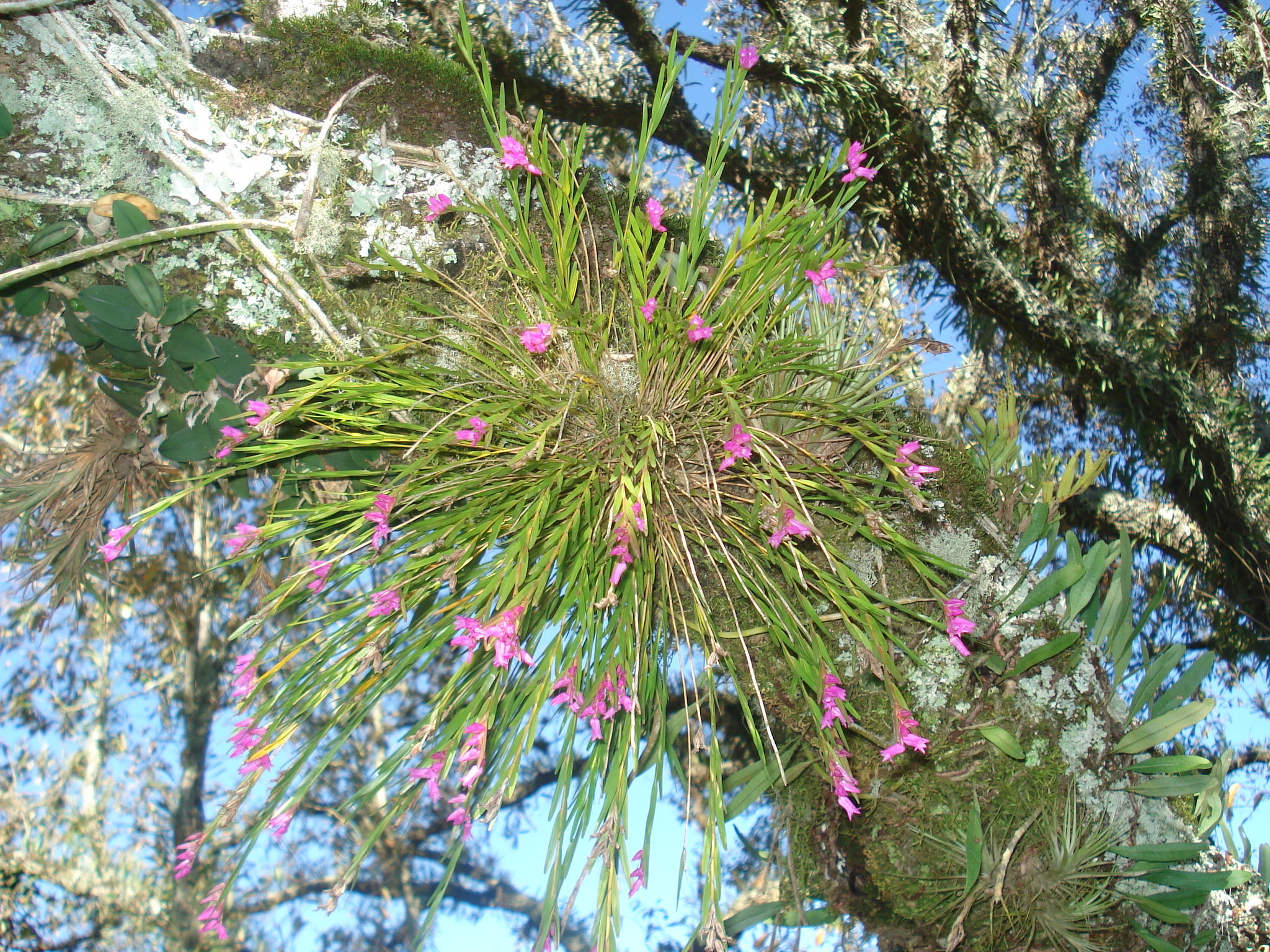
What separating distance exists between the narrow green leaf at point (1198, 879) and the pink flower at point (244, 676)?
1.11 m

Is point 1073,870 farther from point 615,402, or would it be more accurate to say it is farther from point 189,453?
point 189,453

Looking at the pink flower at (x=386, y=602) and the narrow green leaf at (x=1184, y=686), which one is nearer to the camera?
the pink flower at (x=386, y=602)

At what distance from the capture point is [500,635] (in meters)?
0.81

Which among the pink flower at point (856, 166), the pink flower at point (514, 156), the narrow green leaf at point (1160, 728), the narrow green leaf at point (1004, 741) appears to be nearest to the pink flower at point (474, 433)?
the pink flower at point (514, 156)

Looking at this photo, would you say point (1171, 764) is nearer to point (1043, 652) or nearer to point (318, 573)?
point (1043, 652)

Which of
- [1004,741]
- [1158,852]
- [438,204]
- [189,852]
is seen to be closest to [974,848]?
[1004,741]

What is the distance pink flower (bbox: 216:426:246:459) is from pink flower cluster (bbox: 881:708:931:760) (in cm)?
Result: 84

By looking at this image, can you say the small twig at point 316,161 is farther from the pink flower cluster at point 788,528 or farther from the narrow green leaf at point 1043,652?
the narrow green leaf at point 1043,652

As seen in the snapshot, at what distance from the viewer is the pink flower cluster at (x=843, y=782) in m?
0.87

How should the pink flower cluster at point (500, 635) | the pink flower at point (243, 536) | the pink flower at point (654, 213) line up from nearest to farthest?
1. the pink flower cluster at point (500, 635)
2. the pink flower at point (243, 536)
3. the pink flower at point (654, 213)

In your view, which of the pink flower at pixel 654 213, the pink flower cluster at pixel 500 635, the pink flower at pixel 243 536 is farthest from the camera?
the pink flower at pixel 654 213

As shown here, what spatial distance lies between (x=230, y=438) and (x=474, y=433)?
33 centimetres

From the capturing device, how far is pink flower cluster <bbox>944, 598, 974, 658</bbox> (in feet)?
3.01

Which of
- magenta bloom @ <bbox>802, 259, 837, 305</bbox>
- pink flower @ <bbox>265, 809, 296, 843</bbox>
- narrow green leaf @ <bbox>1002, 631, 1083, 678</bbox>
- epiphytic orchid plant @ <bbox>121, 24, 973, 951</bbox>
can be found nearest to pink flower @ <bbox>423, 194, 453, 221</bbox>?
epiphytic orchid plant @ <bbox>121, 24, 973, 951</bbox>
